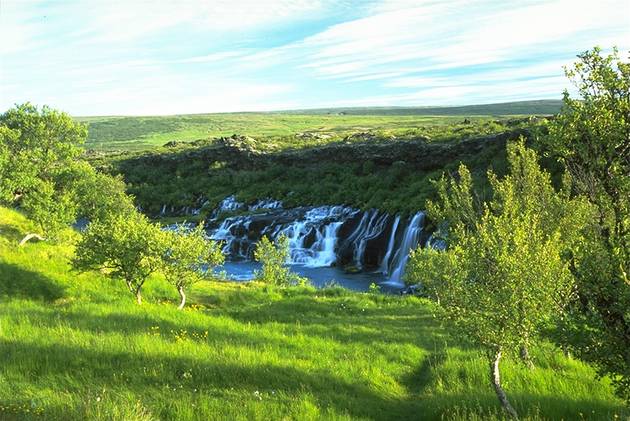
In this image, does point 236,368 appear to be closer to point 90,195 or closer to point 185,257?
point 185,257

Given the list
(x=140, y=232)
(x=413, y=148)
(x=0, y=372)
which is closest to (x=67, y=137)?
(x=140, y=232)

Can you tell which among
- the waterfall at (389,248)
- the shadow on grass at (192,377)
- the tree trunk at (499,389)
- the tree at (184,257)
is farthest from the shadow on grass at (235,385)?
the waterfall at (389,248)

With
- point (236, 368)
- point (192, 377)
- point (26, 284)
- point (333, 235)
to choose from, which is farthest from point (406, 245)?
point (192, 377)

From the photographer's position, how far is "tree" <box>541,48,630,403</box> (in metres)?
9.61

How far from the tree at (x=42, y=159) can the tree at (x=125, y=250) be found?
9.78 meters

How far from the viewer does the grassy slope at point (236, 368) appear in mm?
9938

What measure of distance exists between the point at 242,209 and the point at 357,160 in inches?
1002

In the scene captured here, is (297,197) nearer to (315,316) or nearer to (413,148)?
(413,148)

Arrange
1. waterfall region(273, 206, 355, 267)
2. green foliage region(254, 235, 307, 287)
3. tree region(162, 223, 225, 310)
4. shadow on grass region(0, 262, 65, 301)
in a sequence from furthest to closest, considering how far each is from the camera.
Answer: waterfall region(273, 206, 355, 267) < green foliage region(254, 235, 307, 287) < tree region(162, 223, 225, 310) < shadow on grass region(0, 262, 65, 301)

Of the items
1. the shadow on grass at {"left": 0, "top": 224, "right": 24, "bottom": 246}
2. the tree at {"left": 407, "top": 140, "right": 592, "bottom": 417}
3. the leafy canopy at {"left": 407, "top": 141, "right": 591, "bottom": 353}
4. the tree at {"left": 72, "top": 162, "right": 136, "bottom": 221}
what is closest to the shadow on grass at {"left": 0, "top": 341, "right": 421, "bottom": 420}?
the tree at {"left": 407, "top": 140, "right": 592, "bottom": 417}

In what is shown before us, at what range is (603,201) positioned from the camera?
405 inches

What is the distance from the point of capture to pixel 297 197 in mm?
90438

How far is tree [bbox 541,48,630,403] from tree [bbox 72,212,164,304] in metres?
16.2

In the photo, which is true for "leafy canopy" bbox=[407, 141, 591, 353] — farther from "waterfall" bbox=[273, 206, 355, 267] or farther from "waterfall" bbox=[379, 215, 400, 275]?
"waterfall" bbox=[273, 206, 355, 267]
